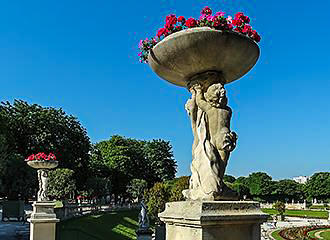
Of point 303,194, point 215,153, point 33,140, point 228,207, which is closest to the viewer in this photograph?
point 228,207

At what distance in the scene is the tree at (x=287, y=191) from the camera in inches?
3474

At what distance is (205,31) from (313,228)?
35107mm

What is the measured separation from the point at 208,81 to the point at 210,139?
0.69 meters

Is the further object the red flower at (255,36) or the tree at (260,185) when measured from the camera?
the tree at (260,185)

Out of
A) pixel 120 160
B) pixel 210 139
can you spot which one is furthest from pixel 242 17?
pixel 120 160

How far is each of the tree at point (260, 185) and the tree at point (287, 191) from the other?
5.23 feet

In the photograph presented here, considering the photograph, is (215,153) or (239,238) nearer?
(239,238)

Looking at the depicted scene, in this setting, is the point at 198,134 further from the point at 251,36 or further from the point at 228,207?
the point at 251,36

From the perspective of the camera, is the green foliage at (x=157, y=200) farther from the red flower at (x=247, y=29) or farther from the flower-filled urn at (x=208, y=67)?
the red flower at (x=247, y=29)

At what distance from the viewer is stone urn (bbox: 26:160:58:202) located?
12383 mm

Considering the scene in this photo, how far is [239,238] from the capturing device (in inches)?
152

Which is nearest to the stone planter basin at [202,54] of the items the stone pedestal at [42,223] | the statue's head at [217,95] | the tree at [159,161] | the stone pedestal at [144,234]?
the statue's head at [217,95]

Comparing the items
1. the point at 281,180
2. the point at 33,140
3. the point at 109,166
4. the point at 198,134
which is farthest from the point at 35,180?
the point at 281,180

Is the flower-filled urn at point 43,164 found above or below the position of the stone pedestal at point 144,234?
above
